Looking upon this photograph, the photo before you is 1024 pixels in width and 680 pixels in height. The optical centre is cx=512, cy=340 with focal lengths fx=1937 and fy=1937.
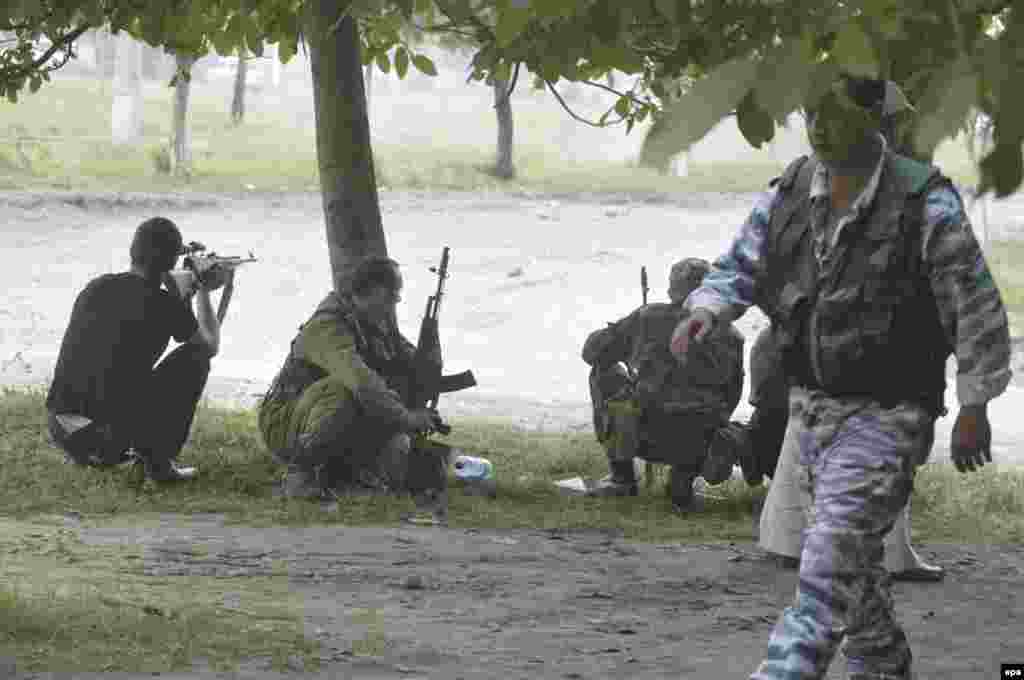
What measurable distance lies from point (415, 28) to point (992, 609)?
423 centimetres

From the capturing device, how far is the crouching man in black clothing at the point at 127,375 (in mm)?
9453

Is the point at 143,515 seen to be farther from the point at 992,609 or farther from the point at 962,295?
the point at 962,295

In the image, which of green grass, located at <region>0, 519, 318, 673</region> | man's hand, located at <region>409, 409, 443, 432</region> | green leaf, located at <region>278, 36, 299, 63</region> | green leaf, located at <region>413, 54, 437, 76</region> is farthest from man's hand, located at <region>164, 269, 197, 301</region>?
green grass, located at <region>0, 519, 318, 673</region>

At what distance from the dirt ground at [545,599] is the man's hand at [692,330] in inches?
53.5

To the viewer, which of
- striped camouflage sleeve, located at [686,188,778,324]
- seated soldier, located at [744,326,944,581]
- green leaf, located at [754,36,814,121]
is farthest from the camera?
seated soldier, located at [744,326,944,581]

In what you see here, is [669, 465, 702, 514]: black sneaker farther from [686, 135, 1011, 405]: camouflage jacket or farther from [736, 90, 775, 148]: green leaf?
[736, 90, 775, 148]: green leaf

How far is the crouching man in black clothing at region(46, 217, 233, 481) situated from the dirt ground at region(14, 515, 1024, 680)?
861mm

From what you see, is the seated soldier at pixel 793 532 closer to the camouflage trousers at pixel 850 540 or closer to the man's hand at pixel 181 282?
the camouflage trousers at pixel 850 540

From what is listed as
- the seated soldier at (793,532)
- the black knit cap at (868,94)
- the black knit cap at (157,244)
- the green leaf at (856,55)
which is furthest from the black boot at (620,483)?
the green leaf at (856,55)

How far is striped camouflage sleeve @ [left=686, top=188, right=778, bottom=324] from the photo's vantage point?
5016 millimetres

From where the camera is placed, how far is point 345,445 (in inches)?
361

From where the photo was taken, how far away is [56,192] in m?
27.2

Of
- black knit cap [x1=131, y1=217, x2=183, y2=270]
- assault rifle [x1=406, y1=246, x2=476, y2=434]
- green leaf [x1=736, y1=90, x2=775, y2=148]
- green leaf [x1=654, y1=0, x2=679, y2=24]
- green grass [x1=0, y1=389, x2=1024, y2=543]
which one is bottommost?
green grass [x1=0, y1=389, x2=1024, y2=543]

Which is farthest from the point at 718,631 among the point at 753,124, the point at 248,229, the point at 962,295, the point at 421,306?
the point at 248,229
